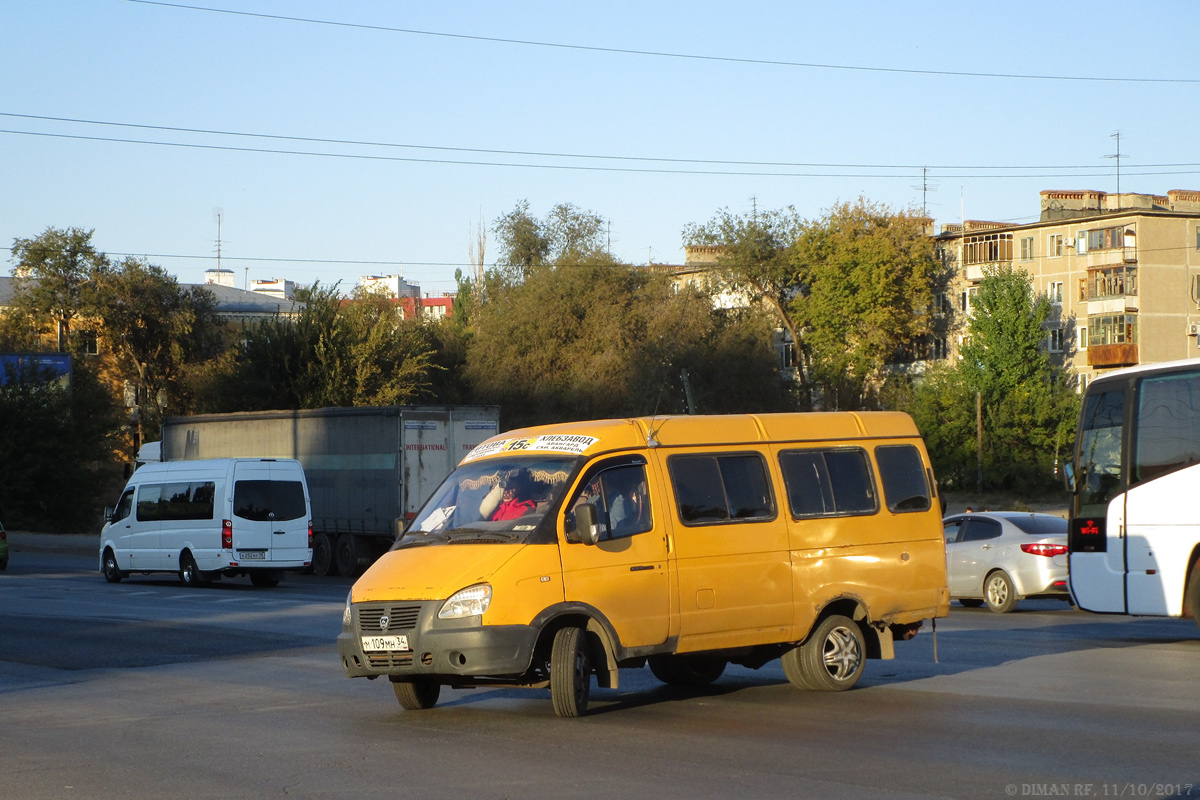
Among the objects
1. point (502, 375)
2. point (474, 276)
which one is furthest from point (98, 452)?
point (474, 276)

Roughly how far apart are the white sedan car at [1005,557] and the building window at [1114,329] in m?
56.0

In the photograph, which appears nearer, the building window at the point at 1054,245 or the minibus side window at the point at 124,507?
the minibus side window at the point at 124,507

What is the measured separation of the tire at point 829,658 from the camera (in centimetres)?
1086

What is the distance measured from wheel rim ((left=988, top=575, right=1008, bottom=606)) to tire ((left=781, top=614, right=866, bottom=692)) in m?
8.85

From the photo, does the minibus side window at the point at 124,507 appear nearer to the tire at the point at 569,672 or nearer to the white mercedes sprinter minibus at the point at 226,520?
the white mercedes sprinter minibus at the point at 226,520

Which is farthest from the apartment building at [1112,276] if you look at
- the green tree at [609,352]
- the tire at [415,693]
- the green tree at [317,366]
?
the tire at [415,693]

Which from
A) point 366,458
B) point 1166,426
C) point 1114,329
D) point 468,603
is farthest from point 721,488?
point 1114,329

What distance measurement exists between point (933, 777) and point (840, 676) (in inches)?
139

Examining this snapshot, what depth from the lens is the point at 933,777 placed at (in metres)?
7.48

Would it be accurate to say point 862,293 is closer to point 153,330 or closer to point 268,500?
point 153,330

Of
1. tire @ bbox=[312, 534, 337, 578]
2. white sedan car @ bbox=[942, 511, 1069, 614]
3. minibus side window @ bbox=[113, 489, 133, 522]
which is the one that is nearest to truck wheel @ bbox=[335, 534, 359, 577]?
tire @ bbox=[312, 534, 337, 578]

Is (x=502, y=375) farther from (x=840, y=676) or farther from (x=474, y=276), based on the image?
(x=840, y=676)

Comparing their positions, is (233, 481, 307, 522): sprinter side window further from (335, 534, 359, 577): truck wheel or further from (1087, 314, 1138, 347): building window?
(1087, 314, 1138, 347): building window

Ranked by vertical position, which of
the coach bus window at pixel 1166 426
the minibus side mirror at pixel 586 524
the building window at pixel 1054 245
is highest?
the building window at pixel 1054 245
